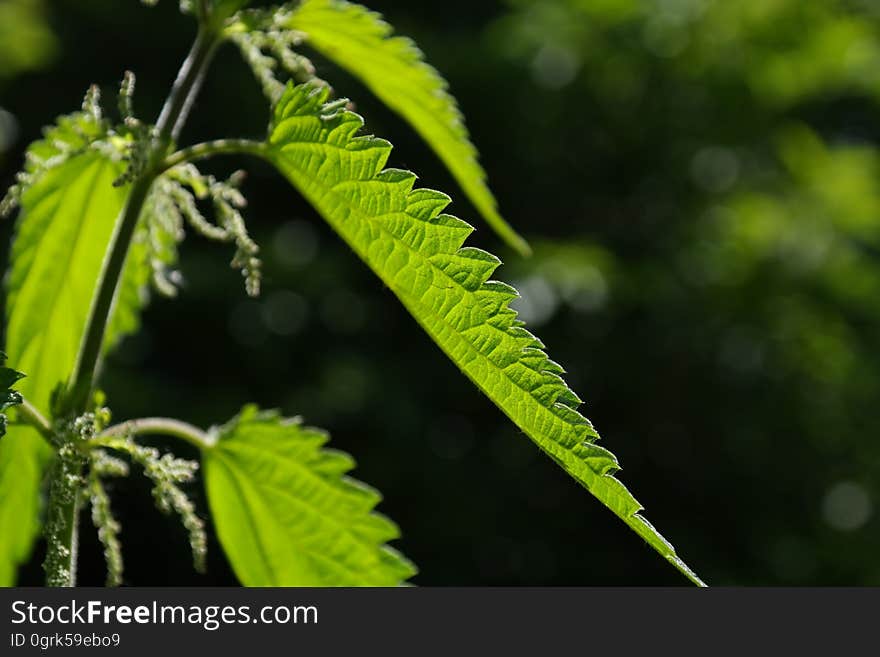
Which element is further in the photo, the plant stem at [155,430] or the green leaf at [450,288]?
the plant stem at [155,430]

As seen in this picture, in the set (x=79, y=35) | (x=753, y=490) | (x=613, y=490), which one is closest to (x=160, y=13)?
(x=79, y=35)

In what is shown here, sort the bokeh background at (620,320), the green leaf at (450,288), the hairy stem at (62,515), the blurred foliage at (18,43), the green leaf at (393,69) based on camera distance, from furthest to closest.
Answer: the blurred foliage at (18,43) < the bokeh background at (620,320) < the green leaf at (393,69) < the hairy stem at (62,515) < the green leaf at (450,288)

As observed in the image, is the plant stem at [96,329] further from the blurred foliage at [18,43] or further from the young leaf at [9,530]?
the blurred foliage at [18,43]

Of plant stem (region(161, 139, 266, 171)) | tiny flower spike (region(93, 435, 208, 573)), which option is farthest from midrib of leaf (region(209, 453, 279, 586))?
plant stem (region(161, 139, 266, 171))

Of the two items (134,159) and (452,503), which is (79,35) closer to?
(452,503)

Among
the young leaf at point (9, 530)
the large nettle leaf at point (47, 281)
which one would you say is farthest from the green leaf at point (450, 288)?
the young leaf at point (9, 530)

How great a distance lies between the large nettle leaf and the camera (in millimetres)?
1046

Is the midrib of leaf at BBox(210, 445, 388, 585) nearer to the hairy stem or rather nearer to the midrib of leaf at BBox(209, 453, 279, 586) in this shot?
the midrib of leaf at BBox(209, 453, 279, 586)

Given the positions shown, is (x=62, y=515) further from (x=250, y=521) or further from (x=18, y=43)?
(x=18, y=43)

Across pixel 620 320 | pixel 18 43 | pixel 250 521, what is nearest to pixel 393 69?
pixel 250 521

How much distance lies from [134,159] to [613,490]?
1.51 feet

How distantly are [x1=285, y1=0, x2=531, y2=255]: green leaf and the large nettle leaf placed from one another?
241 millimetres

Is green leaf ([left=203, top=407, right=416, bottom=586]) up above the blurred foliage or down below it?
below

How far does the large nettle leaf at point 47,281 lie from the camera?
3.43ft
